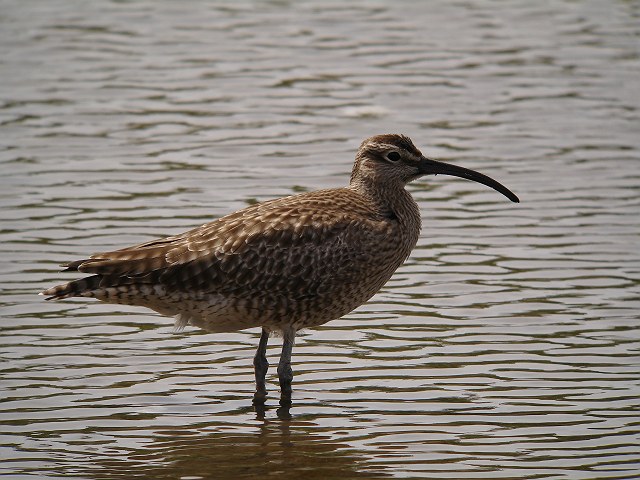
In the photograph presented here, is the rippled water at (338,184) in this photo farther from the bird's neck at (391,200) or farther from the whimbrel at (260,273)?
the bird's neck at (391,200)

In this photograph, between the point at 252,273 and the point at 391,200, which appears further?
the point at 391,200

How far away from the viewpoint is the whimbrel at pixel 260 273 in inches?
392

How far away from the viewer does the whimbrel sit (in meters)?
9.95

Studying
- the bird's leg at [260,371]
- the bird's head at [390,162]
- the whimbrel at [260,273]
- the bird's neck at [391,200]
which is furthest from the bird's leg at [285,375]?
the bird's head at [390,162]

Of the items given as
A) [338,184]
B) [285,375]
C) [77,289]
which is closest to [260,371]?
[285,375]

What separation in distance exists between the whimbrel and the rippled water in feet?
1.75

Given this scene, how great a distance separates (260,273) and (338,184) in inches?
177

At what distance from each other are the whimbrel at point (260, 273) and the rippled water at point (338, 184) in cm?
53

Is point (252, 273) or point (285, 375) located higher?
point (252, 273)

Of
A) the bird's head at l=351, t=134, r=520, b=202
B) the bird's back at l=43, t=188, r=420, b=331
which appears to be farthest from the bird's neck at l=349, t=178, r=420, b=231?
the bird's back at l=43, t=188, r=420, b=331

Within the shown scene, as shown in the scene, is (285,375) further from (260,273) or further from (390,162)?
(390,162)

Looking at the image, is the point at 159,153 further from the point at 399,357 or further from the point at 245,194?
the point at 399,357

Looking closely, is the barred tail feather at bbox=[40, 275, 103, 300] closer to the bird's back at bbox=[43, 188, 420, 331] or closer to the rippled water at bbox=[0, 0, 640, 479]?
the bird's back at bbox=[43, 188, 420, 331]

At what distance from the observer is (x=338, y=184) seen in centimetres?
1441
